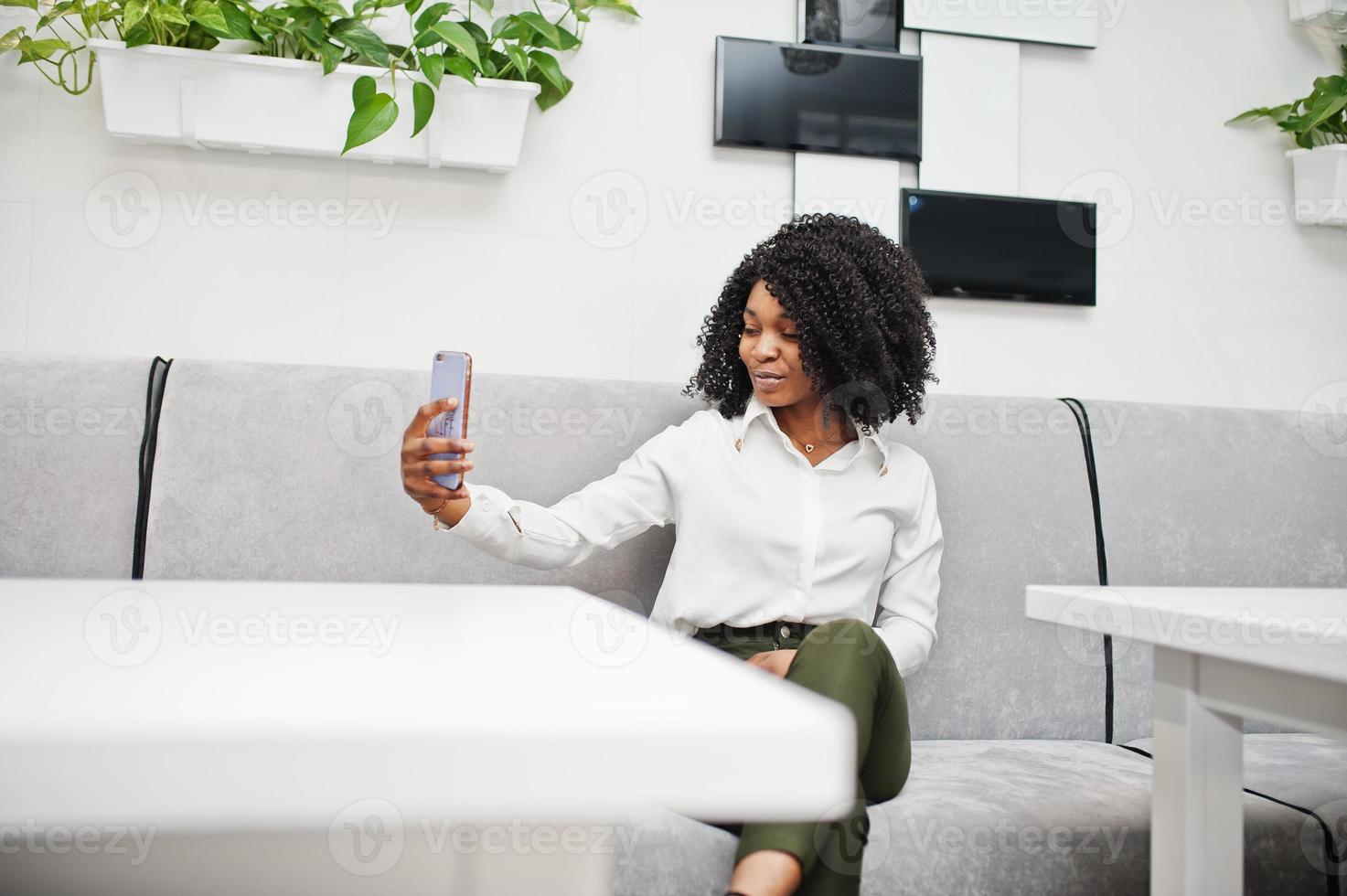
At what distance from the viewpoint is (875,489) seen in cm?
166

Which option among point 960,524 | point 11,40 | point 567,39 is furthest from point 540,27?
point 960,524

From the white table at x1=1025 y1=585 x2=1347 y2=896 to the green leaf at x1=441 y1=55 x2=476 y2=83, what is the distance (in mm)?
1255

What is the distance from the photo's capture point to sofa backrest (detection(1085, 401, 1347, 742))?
74.3 inches

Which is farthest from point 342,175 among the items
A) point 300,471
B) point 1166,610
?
point 1166,610

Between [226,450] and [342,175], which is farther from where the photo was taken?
[342,175]

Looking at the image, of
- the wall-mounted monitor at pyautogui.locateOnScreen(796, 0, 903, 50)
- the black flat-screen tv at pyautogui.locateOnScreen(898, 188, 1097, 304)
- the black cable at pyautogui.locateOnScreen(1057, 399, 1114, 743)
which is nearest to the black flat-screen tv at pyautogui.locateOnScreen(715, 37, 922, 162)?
the wall-mounted monitor at pyautogui.locateOnScreen(796, 0, 903, 50)

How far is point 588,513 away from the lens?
1576 millimetres

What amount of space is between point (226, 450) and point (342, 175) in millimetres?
577

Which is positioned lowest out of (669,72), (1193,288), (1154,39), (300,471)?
(300,471)

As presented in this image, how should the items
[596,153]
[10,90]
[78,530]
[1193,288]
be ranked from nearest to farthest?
[78,530] < [10,90] < [596,153] < [1193,288]

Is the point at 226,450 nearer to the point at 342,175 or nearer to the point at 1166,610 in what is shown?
the point at 342,175

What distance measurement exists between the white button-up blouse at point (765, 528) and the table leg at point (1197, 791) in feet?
1.84

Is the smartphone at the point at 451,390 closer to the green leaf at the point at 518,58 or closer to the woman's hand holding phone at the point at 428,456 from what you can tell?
the woman's hand holding phone at the point at 428,456

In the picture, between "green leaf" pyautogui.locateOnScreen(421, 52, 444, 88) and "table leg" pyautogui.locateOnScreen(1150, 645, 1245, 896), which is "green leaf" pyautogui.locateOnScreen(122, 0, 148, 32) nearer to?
"green leaf" pyautogui.locateOnScreen(421, 52, 444, 88)
